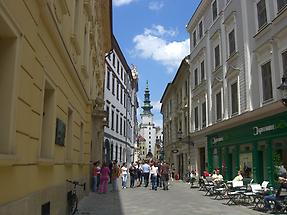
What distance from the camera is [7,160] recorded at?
4.65 meters

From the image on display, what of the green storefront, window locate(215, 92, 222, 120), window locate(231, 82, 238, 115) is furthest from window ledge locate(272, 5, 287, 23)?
window locate(215, 92, 222, 120)

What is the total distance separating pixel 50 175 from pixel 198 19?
24.3m

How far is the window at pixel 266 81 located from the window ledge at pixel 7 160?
14.0m

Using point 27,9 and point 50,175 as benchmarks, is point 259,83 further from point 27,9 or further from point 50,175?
point 27,9

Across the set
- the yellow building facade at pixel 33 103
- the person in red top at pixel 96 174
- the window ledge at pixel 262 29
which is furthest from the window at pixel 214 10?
the yellow building facade at pixel 33 103

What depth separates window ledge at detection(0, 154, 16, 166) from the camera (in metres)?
4.49

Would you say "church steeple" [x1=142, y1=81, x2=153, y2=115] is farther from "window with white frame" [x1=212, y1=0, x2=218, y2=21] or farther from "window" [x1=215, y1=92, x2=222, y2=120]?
"window" [x1=215, y1=92, x2=222, y2=120]

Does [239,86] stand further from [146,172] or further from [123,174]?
[146,172]

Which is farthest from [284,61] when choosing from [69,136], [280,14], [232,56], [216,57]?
[69,136]

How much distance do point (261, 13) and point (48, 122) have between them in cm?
1378

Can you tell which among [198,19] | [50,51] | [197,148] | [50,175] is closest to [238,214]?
[50,175]

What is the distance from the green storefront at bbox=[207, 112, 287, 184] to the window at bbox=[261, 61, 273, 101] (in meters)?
1.04

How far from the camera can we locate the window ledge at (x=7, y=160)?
449cm

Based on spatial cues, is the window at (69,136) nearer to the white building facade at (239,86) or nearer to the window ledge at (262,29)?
the white building facade at (239,86)
